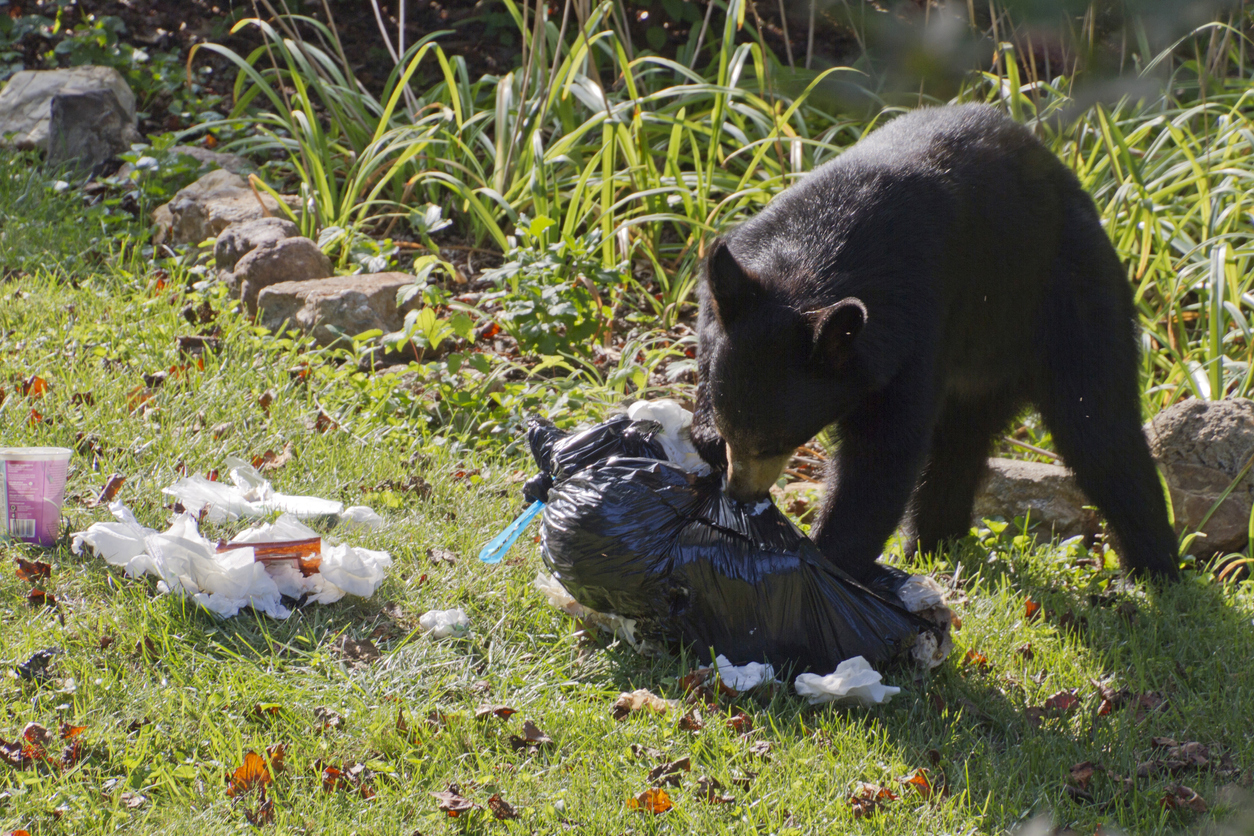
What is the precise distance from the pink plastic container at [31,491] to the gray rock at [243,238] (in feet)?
7.79

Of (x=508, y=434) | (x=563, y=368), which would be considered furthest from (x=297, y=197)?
(x=508, y=434)

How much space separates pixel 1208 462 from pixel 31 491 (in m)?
3.81

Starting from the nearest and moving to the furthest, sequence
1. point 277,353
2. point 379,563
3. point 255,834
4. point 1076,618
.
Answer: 1. point 255,834
2. point 379,563
3. point 1076,618
4. point 277,353

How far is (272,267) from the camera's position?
494 cm

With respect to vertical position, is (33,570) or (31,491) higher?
(31,491)

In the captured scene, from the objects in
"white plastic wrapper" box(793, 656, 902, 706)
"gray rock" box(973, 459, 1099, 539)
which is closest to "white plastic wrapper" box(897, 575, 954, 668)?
"white plastic wrapper" box(793, 656, 902, 706)

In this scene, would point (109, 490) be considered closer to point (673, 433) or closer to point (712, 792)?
point (673, 433)

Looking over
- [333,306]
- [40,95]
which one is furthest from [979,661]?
[40,95]

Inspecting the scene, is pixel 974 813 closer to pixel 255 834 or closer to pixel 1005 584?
pixel 1005 584

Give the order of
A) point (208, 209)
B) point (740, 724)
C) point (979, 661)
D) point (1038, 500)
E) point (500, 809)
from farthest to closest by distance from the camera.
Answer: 1. point (208, 209)
2. point (1038, 500)
3. point (979, 661)
4. point (740, 724)
5. point (500, 809)

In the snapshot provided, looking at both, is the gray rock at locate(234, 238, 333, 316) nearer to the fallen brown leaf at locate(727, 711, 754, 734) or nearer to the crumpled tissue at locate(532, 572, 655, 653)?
the crumpled tissue at locate(532, 572, 655, 653)

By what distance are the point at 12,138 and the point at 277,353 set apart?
3.28m

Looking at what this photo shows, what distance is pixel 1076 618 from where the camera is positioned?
3.16m

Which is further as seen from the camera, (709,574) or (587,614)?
(587,614)
